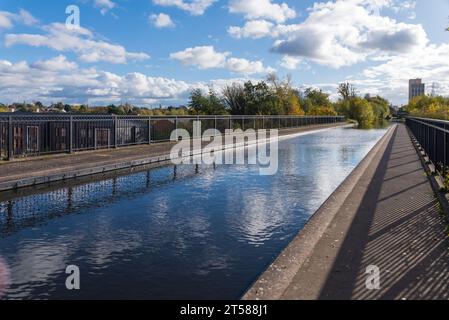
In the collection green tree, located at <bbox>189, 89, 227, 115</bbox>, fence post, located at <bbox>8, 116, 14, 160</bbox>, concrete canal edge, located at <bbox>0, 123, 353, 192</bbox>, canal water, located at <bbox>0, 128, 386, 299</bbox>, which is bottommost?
canal water, located at <bbox>0, 128, 386, 299</bbox>

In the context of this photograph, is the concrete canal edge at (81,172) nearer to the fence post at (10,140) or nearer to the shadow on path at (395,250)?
the fence post at (10,140)

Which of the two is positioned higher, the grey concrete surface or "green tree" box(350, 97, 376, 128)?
"green tree" box(350, 97, 376, 128)

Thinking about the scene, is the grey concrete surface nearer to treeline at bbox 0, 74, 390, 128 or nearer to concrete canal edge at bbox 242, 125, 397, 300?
concrete canal edge at bbox 242, 125, 397, 300

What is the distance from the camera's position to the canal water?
5352 mm

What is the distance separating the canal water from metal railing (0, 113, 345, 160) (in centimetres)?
477

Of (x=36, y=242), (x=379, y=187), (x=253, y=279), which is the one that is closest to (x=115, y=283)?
(x=253, y=279)

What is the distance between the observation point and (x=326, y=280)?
495 centimetres

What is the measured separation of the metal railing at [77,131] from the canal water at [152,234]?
477 centimetres

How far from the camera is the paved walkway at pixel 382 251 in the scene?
471 cm

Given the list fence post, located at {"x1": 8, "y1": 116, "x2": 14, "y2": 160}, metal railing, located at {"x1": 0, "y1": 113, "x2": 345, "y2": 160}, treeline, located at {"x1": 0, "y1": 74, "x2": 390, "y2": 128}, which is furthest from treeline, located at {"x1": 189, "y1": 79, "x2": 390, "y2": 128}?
fence post, located at {"x1": 8, "y1": 116, "x2": 14, "y2": 160}

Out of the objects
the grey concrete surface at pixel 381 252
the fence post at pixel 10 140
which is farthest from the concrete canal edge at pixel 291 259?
the fence post at pixel 10 140

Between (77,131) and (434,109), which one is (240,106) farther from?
(77,131)

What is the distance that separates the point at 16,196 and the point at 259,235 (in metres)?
6.23

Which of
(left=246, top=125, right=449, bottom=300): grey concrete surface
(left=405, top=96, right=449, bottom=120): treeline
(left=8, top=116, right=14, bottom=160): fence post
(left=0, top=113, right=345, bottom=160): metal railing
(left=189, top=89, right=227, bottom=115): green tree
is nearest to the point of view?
(left=246, top=125, right=449, bottom=300): grey concrete surface
